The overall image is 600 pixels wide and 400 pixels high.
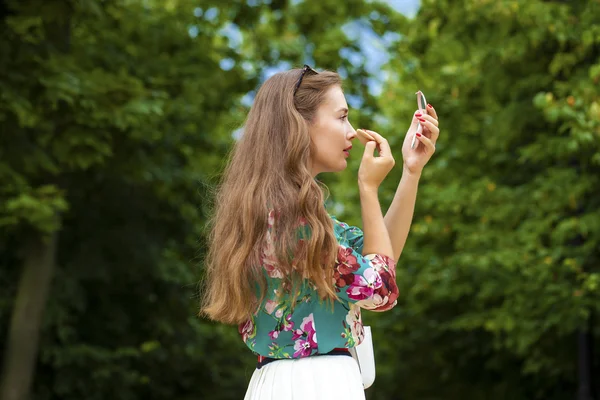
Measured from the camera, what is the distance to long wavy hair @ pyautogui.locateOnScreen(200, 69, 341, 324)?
248cm

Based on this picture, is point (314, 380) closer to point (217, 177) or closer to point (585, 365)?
point (585, 365)

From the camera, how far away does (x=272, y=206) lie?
2.56 metres

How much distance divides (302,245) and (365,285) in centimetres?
19

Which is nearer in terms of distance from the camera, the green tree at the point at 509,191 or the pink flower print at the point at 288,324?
the pink flower print at the point at 288,324

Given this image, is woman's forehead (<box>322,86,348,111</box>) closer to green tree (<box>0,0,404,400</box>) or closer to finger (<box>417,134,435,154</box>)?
finger (<box>417,134,435,154</box>)

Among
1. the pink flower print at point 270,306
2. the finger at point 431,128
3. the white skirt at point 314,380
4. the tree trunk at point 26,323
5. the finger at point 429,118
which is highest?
the tree trunk at point 26,323

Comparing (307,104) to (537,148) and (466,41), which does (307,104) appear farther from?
(466,41)

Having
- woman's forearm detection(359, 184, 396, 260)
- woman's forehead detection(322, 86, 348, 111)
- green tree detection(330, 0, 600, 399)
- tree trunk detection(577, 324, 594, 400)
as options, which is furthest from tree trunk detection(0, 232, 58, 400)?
woman's forearm detection(359, 184, 396, 260)

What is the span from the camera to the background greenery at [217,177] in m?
8.28

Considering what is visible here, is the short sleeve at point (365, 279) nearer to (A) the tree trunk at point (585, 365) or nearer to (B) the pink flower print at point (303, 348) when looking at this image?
(B) the pink flower print at point (303, 348)

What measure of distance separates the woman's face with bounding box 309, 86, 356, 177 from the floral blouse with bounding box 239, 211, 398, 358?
207 mm

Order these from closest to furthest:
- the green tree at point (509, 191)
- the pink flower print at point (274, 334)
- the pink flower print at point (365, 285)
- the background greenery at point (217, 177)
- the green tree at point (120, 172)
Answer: the pink flower print at point (365, 285) < the pink flower print at point (274, 334) < the green tree at point (120, 172) < the background greenery at point (217, 177) < the green tree at point (509, 191)

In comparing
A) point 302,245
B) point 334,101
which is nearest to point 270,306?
point 302,245

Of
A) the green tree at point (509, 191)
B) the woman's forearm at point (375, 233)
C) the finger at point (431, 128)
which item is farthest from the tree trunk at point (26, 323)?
the woman's forearm at point (375, 233)
